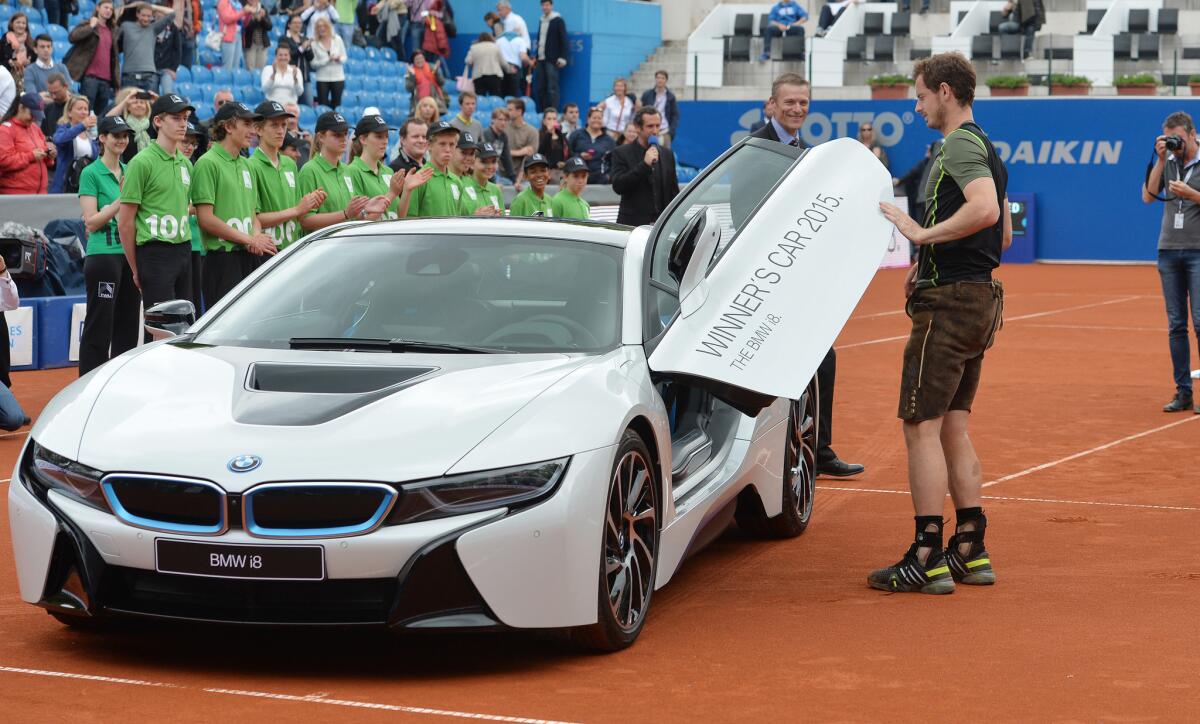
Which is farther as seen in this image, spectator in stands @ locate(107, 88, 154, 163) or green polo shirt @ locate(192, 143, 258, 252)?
spectator in stands @ locate(107, 88, 154, 163)

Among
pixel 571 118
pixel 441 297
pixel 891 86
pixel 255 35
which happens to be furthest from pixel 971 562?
pixel 891 86

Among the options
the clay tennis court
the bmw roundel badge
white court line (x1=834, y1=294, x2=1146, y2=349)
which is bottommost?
white court line (x1=834, y1=294, x2=1146, y2=349)

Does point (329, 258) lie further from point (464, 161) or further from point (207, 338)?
point (464, 161)

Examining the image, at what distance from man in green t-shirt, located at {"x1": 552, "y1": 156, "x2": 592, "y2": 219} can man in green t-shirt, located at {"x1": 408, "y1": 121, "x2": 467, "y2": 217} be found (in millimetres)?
1437

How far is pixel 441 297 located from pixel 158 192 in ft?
15.6

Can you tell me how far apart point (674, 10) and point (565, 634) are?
3481 cm

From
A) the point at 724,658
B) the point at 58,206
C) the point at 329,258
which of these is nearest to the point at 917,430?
the point at 724,658

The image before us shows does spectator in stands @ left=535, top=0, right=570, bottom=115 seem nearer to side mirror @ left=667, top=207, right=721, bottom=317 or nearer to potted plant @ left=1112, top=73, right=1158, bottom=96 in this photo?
potted plant @ left=1112, top=73, right=1158, bottom=96

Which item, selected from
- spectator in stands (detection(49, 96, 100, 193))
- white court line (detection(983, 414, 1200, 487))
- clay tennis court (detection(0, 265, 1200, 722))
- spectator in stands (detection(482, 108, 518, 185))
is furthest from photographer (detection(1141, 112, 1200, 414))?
spectator in stands (detection(482, 108, 518, 185))

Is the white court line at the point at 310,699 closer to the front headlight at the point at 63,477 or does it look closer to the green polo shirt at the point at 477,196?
the front headlight at the point at 63,477

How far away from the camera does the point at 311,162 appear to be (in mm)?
11266

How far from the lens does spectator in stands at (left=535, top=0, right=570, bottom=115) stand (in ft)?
103

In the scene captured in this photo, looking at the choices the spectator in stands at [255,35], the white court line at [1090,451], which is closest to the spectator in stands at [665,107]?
the spectator in stands at [255,35]

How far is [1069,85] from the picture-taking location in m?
32.0
